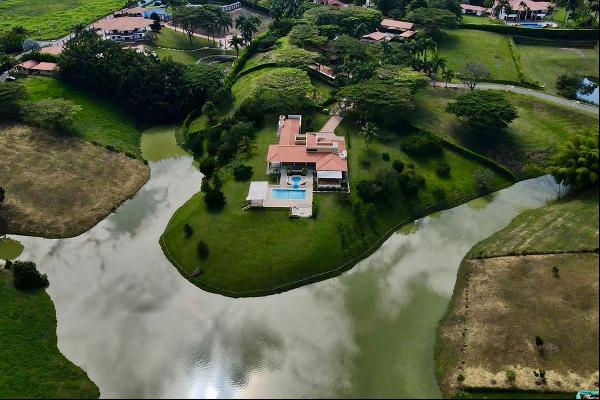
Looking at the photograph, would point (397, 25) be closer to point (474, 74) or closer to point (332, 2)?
point (332, 2)

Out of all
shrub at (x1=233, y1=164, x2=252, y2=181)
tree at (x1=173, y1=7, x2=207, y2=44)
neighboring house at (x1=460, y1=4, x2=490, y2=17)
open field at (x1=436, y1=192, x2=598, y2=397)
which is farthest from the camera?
neighboring house at (x1=460, y1=4, x2=490, y2=17)

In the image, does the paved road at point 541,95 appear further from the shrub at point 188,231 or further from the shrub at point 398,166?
the shrub at point 188,231

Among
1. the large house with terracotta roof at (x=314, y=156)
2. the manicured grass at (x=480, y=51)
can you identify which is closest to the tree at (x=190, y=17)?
the large house with terracotta roof at (x=314, y=156)

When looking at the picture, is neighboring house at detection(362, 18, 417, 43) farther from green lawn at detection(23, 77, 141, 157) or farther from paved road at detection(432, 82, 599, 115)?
green lawn at detection(23, 77, 141, 157)

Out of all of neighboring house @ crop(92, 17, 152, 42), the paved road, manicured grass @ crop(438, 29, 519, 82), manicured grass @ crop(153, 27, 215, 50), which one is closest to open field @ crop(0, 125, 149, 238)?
neighboring house @ crop(92, 17, 152, 42)

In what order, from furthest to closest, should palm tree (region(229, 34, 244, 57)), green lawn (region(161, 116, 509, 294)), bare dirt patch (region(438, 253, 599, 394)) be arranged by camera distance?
palm tree (region(229, 34, 244, 57)) → green lawn (region(161, 116, 509, 294)) → bare dirt patch (region(438, 253, 599, 394))

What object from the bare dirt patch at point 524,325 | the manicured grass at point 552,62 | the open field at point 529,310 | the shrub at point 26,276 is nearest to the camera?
the bare dirt patch at point 524,325

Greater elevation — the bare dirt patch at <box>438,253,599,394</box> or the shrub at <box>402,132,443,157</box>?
the shrub at <box>402,132,443,157</box>
